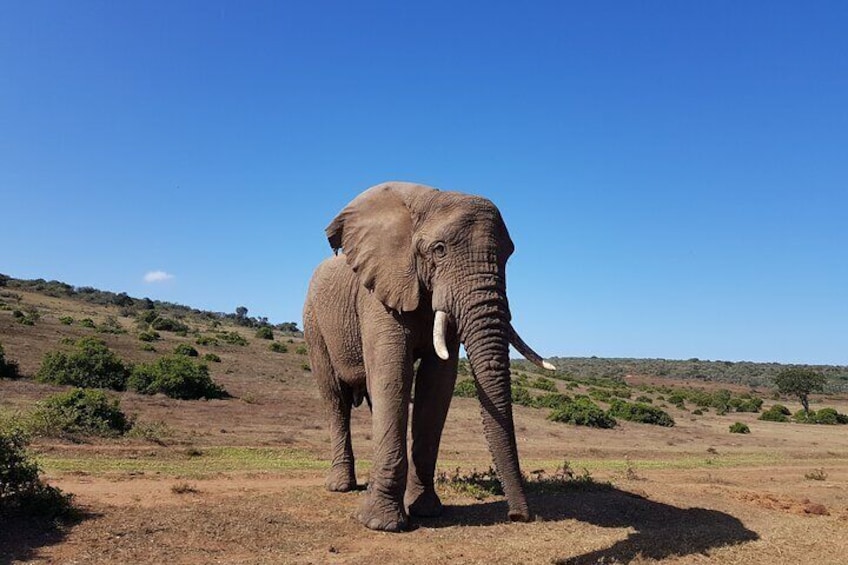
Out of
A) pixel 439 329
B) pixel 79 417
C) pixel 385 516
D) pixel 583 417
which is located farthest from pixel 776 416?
→ pixel 439 329

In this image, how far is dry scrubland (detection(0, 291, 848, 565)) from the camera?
702 cm

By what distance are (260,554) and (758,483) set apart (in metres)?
12.0

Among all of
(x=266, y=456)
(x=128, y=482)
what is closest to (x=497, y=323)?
(x=128, y=482)

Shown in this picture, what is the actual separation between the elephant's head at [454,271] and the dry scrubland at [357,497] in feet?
5.37

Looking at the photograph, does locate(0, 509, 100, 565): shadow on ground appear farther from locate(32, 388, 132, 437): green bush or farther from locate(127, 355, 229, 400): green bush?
locate(127, 355, 229, 400): green bush

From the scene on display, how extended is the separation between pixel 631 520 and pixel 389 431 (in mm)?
3904

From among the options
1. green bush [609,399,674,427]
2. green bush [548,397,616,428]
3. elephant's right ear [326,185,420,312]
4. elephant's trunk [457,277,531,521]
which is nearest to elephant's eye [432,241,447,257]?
elephant's right ear [326,185,420,312]

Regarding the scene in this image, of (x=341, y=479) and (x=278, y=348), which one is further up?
(x=278, y=348)

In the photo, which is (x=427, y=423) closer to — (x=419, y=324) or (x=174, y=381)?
(x=419, y=324)

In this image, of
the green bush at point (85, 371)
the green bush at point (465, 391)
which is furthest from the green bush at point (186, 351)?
the green bush at point (465, 391)

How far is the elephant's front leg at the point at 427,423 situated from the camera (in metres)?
8.59

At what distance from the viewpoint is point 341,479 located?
33.9ft

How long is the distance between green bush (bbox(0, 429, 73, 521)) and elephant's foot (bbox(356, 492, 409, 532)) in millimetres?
3596

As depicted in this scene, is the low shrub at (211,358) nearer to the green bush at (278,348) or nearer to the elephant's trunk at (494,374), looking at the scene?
the green bush at (278,348)
